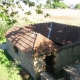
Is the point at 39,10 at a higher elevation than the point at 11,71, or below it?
higher

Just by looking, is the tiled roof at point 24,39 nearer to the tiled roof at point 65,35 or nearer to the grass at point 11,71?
the tiled roof at point 65,35

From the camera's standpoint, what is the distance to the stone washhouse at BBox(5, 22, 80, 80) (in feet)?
43.5

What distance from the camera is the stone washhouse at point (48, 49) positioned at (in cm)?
1326

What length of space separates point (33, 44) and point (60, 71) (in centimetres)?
401

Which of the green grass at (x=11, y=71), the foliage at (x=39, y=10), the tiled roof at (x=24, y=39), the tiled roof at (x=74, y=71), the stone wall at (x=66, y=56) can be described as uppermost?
the foliage at (x=39, y=10)

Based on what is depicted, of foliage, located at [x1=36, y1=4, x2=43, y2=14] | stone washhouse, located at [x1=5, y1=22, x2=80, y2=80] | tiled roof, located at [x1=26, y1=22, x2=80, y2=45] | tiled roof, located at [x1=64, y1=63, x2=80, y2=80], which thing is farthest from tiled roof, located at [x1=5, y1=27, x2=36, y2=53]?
foliage, located at [x1=36, y1=4, x2=43, y2=14]

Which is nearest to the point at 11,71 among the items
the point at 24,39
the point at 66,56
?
the point at 24,39

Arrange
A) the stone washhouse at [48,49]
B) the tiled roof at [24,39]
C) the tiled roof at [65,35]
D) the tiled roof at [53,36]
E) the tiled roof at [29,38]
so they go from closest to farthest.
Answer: the stone washhouse at [48,49] → the tiled roof at [29,38] → the tiled roof at [24,39] → the tiled roof at [53,36] → the tiled roof at [65,35]

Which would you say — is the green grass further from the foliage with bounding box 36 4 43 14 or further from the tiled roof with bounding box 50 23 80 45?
the foliage with bounding box 36 4 43 14

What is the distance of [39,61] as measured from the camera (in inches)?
522

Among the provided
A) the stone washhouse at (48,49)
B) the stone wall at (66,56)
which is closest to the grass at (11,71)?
the stone washhouse at (48,49)

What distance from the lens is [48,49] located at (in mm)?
13336

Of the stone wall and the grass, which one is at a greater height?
the stone wall

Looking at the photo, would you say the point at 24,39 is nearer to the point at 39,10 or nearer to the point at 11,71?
the point at 11,71
